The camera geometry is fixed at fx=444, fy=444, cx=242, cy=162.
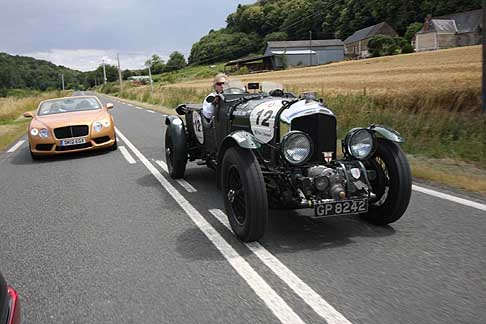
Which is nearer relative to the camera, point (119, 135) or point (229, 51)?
point (119, 135)

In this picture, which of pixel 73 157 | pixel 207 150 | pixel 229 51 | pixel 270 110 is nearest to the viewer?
pixel 270 110

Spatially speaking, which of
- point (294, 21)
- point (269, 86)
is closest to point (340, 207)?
point (269, 86)

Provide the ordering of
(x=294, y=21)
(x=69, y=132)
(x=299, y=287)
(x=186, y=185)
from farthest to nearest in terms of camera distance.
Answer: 1. (x=294, y=21)
2. (x=69, y=132)
3. (x=186, y=185)
4. (x=299, y=287)

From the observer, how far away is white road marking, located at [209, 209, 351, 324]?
2775mm

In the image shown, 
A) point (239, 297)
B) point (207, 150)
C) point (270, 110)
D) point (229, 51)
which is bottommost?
point (239, 297)

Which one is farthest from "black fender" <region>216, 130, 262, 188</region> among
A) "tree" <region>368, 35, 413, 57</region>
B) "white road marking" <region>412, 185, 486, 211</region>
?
"tree" <region>368, 35, 413, 57</region>

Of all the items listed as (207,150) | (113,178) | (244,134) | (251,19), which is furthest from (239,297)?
(251,19)

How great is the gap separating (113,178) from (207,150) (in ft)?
6.51

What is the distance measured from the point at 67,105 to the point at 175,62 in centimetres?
13104

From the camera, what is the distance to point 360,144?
438 cm

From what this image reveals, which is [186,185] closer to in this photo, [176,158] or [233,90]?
[176,158]

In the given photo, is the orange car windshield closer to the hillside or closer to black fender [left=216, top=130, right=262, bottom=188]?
black fender [left=216, top=130, right=262, bottom=188]

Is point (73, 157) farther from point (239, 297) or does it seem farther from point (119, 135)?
point (239, 297)

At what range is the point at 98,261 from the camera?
3.88 meters
